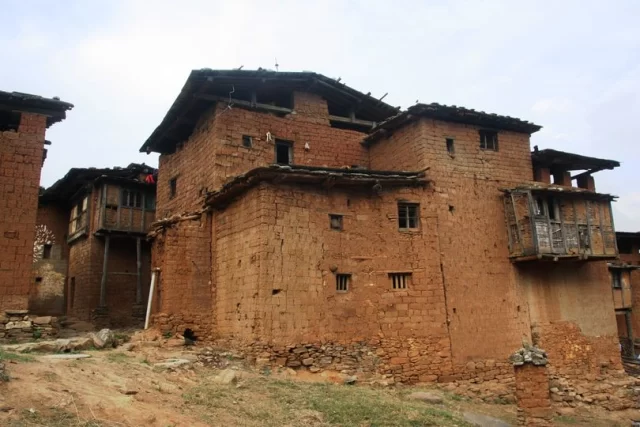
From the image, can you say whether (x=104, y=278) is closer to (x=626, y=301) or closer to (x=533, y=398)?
(x=533, y=398)

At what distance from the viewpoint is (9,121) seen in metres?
16.0

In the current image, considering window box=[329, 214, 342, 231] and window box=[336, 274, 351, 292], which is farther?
window box=[329, 214, 342, 231]

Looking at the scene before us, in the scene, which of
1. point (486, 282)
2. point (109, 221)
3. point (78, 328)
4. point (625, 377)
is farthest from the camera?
point (109, 221)

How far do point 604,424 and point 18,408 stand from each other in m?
14.4

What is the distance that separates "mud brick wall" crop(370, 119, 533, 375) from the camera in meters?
15.8

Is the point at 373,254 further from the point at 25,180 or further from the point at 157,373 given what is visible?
the point at 25,180

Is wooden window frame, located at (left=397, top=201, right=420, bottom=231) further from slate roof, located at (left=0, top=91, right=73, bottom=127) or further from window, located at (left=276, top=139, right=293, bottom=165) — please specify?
slate roof, located at (left=0, top=91, right=73, bottom=127)

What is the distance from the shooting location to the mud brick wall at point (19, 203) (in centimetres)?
1449

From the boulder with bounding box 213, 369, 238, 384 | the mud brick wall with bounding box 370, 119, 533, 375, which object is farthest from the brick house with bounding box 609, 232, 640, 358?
the boulder with bounding box 213, 369, 238, 384

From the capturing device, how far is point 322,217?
14805mm

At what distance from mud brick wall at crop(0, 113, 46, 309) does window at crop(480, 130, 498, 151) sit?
538 inches

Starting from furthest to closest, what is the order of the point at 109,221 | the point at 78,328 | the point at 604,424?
the point at 109,221 → the point at 78,328 → the point at 604,424

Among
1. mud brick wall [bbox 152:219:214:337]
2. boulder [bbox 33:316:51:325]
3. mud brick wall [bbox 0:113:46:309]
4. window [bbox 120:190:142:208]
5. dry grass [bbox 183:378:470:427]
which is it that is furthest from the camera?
window [bbox 120:190:142:208]

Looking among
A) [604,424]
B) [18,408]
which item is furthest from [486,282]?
[18,408]
